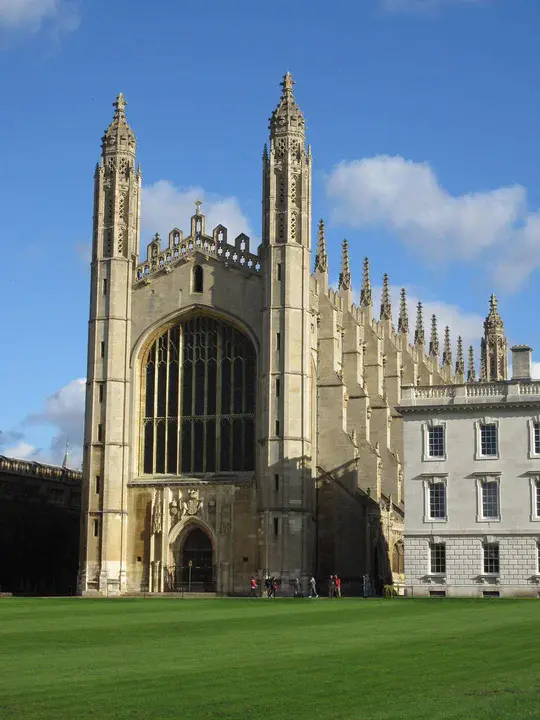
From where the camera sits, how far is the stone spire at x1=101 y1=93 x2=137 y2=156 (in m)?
69.0

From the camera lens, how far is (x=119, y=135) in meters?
69.2

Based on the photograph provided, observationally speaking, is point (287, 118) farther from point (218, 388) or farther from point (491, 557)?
point (491, 557)

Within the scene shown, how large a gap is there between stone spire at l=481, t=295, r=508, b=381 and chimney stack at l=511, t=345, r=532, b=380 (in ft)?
168

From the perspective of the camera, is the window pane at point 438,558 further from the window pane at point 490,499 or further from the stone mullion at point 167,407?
the stone mullion at point 167,407

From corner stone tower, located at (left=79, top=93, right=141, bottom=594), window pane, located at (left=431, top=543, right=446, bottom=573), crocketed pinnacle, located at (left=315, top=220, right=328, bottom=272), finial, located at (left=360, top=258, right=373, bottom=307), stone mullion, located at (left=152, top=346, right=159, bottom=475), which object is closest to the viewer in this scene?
window pane, located at (left=431, top=543, right=446, bottom=573)

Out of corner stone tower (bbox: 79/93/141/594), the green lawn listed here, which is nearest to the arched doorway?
corner stone tower (bbox: 79/93/141/594)

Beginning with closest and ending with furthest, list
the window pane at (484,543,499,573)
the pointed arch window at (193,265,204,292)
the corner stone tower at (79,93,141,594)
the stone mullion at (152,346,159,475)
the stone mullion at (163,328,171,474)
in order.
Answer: the window pane at (484,543,499,573) < the corner stone tower at (79,93,141,594) < the stone mullion at (163,328,171,474) < the stone mullion at (152,346,159,475) < the pointed arch window at (193,265,204,292)

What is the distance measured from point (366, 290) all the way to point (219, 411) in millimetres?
22974

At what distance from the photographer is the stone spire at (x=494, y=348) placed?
4437 inches

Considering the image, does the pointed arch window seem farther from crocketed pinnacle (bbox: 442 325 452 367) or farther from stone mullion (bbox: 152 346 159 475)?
crocketed pinnacle (bbox: 442 325 452 367)

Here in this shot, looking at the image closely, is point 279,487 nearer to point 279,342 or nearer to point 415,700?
point 279,342

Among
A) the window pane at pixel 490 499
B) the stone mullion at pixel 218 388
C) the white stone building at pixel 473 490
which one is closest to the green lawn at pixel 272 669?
the white stone building at pixel 473 490

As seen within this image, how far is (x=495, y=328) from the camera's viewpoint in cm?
11356

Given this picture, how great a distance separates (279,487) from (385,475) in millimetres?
16475
